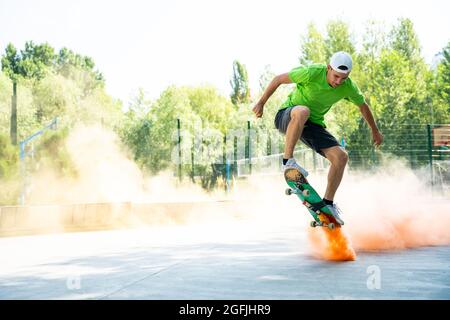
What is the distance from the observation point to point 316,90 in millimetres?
5688

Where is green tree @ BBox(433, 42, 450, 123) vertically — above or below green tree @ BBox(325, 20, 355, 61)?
below

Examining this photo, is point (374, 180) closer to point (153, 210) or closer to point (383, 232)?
point (153, 210)

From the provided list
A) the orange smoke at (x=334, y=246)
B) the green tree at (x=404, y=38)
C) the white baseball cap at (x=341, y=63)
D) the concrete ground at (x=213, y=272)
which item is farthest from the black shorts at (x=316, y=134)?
the green tree at (x=404, y=38)

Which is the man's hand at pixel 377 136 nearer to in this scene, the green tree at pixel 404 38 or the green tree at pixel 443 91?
the green tree at pixel 443 91

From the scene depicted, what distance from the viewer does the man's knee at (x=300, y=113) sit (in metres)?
5.54

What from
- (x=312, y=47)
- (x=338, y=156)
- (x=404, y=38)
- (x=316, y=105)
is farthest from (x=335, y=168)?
(x=404, y=38)

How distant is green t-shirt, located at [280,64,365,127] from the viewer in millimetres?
5668

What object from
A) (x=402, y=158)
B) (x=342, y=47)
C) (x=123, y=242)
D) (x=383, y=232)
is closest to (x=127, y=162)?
(x=402, y=158)

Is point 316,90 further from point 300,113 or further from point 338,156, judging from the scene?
point 338,156

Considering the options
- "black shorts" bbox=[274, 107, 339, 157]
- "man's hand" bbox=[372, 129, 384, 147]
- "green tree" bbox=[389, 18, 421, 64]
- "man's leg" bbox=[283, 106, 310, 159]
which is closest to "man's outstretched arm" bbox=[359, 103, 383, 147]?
"man's hand" bbox=[372, 129, 384, 147]

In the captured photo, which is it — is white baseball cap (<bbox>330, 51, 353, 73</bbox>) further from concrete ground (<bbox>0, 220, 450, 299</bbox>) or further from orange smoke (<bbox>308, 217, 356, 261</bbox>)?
concrete ground (<bbox>0, 220, 450, 299</bbox>)

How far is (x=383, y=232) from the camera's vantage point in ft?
21.8

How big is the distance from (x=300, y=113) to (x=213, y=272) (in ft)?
5.84

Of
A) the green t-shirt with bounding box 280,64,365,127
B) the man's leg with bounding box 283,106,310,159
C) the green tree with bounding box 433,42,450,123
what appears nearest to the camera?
the man's leg with bounding box 283,106,310,159
